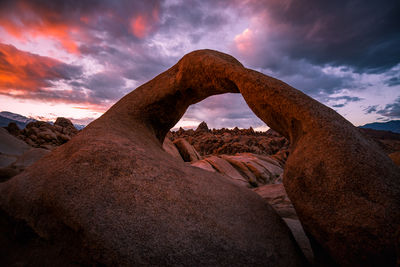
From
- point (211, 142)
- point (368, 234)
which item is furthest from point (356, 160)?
point (211, 142)

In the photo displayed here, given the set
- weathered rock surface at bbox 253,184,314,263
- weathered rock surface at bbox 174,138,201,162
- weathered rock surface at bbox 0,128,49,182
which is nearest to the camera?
weathered rock surface at bbox 253,184,314,263

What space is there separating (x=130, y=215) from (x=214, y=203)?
988 millimetres

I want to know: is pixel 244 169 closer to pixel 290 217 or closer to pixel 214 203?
pixel 290 217

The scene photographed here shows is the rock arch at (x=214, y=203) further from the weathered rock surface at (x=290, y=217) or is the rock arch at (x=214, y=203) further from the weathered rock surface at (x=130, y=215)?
the weathered rock surface at (x=290, y=217)

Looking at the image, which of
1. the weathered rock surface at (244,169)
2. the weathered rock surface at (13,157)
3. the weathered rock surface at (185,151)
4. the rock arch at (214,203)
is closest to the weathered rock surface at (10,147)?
the weathered rock surface at (13,157)

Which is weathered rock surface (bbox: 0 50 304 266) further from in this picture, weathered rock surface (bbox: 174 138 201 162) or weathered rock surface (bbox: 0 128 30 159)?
weathered rock surface (bbox: 174 138 201 162)

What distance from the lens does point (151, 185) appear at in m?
2.06

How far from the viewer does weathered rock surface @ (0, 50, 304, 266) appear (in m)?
1.55

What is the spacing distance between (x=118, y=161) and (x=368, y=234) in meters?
2.69

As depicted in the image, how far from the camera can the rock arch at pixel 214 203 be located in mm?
1608

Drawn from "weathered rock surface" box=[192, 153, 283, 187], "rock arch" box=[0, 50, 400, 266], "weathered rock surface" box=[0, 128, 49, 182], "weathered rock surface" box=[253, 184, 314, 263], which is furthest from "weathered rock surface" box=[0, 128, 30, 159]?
"weathered rock surface" box=[253, 184, 314, 263]

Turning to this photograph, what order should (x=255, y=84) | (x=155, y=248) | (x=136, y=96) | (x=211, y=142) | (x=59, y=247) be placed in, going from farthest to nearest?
(x=211, y=142) < (x=136, y=96) < (x=255, y=84) < (x=59, y=247) < (x=155, y=248)

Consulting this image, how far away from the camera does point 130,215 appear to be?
168cm

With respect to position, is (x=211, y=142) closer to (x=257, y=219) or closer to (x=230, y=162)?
(x=230, y=162)
